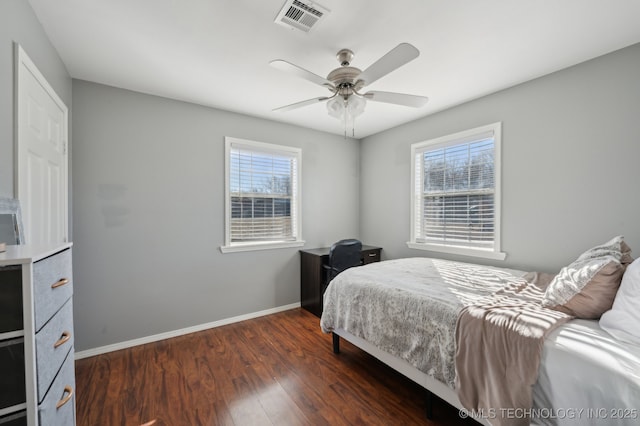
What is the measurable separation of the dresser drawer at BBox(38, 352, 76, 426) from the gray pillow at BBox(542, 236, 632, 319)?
2340 millimetres

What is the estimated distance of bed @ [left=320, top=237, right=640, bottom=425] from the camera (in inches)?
42.5

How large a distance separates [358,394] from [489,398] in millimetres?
947

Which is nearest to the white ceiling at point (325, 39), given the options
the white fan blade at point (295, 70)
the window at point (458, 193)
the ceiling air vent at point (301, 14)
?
the ceiling air vent at point (301, 14)

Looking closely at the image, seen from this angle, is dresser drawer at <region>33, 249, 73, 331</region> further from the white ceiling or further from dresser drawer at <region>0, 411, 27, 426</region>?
the white ceiling

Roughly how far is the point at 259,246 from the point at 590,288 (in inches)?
119

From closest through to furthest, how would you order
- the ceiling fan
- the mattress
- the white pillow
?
the mattress < the white pillow < the ceiling fan

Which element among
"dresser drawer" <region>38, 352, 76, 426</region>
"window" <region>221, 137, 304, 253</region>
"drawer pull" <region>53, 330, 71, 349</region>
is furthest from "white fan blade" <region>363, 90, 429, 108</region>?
"dresser drawer" <region>38, 352, 76, 426</region>

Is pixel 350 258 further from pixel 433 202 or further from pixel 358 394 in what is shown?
pixel 358 394

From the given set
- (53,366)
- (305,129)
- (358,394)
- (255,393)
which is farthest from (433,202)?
(53,366)

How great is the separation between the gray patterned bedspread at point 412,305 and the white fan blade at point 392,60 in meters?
1.50

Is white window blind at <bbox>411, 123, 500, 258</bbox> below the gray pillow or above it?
above

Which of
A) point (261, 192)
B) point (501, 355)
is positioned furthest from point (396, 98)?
point (261, 192)

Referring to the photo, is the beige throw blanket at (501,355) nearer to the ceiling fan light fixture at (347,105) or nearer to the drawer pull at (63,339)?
the ceiling fan light fixture at (347,105)

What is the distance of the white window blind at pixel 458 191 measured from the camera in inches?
117
